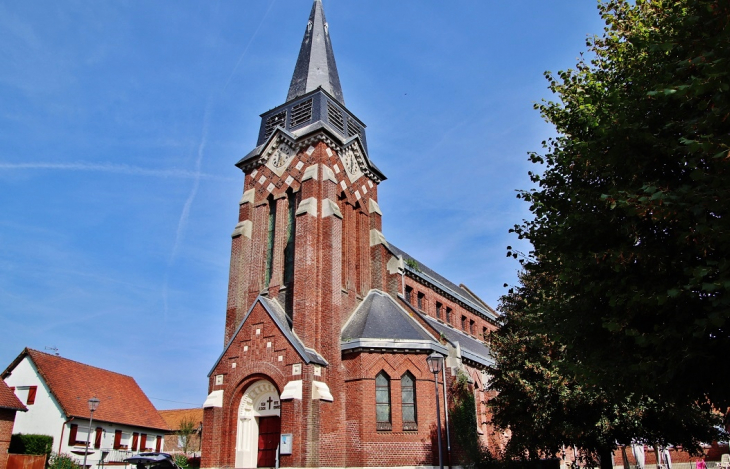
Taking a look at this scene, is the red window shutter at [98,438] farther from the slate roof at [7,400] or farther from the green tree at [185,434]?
the green tree at [185,434]

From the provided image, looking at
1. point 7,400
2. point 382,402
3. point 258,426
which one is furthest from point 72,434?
point 382,402

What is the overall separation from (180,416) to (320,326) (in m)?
42.8

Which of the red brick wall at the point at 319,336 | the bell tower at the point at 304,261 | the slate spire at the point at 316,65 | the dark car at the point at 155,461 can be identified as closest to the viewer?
the red brick wall at the point at 319,336

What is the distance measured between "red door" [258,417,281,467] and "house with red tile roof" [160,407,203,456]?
74.0 ft

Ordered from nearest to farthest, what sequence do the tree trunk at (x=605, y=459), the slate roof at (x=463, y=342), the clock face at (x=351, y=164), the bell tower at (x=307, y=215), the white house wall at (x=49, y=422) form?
the tree trunk at (x=605, y=459) → the bell tower at (x=307, y=215) → the slate roof at (x=463, y=342) → the clock face at (x=351, y=164) → the white house wall at (x=49, y=422)

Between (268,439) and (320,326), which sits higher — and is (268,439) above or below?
below

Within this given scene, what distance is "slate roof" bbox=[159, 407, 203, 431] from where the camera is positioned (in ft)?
184

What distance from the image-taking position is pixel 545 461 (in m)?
24.2

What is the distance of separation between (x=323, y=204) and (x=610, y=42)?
15.2 meters

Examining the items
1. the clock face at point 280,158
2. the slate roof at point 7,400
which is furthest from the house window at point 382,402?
the slate roof at point 7,400

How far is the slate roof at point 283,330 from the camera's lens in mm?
22391

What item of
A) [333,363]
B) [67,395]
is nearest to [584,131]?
[333,363]

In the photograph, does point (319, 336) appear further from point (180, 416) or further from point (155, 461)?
point (180, 416)

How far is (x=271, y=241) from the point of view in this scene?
27.7 m
